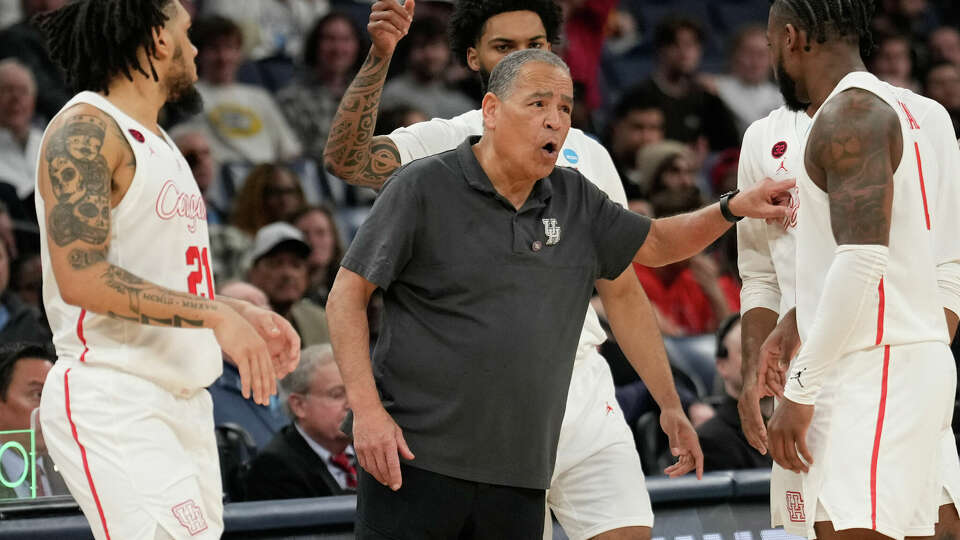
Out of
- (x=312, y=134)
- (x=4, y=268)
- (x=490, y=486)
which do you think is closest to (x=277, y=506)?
(x=490, y=486)

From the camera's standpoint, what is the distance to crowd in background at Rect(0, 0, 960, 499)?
598 centimetres

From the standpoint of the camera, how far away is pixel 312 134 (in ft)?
→ 29.7

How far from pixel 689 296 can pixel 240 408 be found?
304cm

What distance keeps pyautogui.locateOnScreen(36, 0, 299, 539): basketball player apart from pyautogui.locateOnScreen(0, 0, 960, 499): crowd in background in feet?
4.75

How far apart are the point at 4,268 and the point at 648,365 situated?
3892 mm

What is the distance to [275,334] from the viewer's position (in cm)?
337

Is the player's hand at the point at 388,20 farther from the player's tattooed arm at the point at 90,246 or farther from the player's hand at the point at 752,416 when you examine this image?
the player's hand at the point at 752,416

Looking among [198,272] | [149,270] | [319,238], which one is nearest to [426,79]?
[319,238]

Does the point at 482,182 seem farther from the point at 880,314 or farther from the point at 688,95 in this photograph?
the point at 688,95

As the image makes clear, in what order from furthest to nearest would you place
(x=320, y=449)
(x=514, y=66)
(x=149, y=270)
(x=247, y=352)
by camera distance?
(x=320, y=449) → (x=514, y=66) → (x=149, y=270) → (x=247, y=352)

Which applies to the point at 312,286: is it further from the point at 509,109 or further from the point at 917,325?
the point at 917,325

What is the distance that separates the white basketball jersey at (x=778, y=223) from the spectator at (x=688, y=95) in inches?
231

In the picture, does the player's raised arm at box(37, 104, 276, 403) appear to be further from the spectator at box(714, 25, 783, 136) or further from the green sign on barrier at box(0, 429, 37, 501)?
the spectator at box(714, 25, 783, 136)

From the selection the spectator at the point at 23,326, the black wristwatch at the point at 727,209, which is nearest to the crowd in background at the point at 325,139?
the spectator at the point at 23,326
